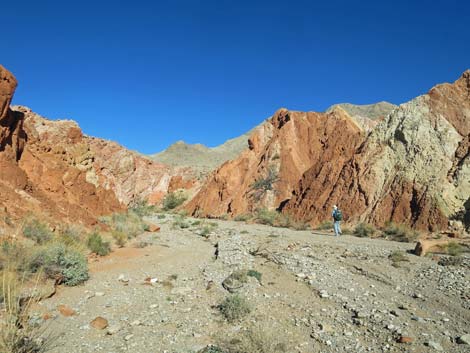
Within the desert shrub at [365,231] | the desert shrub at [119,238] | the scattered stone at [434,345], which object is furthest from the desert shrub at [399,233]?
the scattered stone at [434,345]

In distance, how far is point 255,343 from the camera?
6.11 m

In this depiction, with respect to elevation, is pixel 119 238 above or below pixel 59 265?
above

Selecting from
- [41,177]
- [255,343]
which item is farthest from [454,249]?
[41,177]

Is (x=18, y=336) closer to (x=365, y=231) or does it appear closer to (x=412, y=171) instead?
(x=365, y=231)

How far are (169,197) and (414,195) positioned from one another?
35.7m

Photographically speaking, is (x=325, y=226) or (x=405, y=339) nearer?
(x=405, y=339)

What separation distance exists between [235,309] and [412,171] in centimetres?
2088

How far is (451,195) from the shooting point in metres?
22.3

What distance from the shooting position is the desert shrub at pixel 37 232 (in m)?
12.4

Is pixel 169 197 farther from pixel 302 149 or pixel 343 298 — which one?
pixel 343 298

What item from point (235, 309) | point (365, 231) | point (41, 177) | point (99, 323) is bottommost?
point (99, 323)

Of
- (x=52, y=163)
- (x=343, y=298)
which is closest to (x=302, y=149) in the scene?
(x=52, y=163)

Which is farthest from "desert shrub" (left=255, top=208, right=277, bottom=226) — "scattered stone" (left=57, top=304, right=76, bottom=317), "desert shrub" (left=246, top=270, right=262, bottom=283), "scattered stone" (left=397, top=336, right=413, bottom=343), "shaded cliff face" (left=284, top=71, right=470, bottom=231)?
"scattered stone" (left=397, top=336, right=413, bottom=343)

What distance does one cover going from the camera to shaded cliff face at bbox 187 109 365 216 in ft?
125
